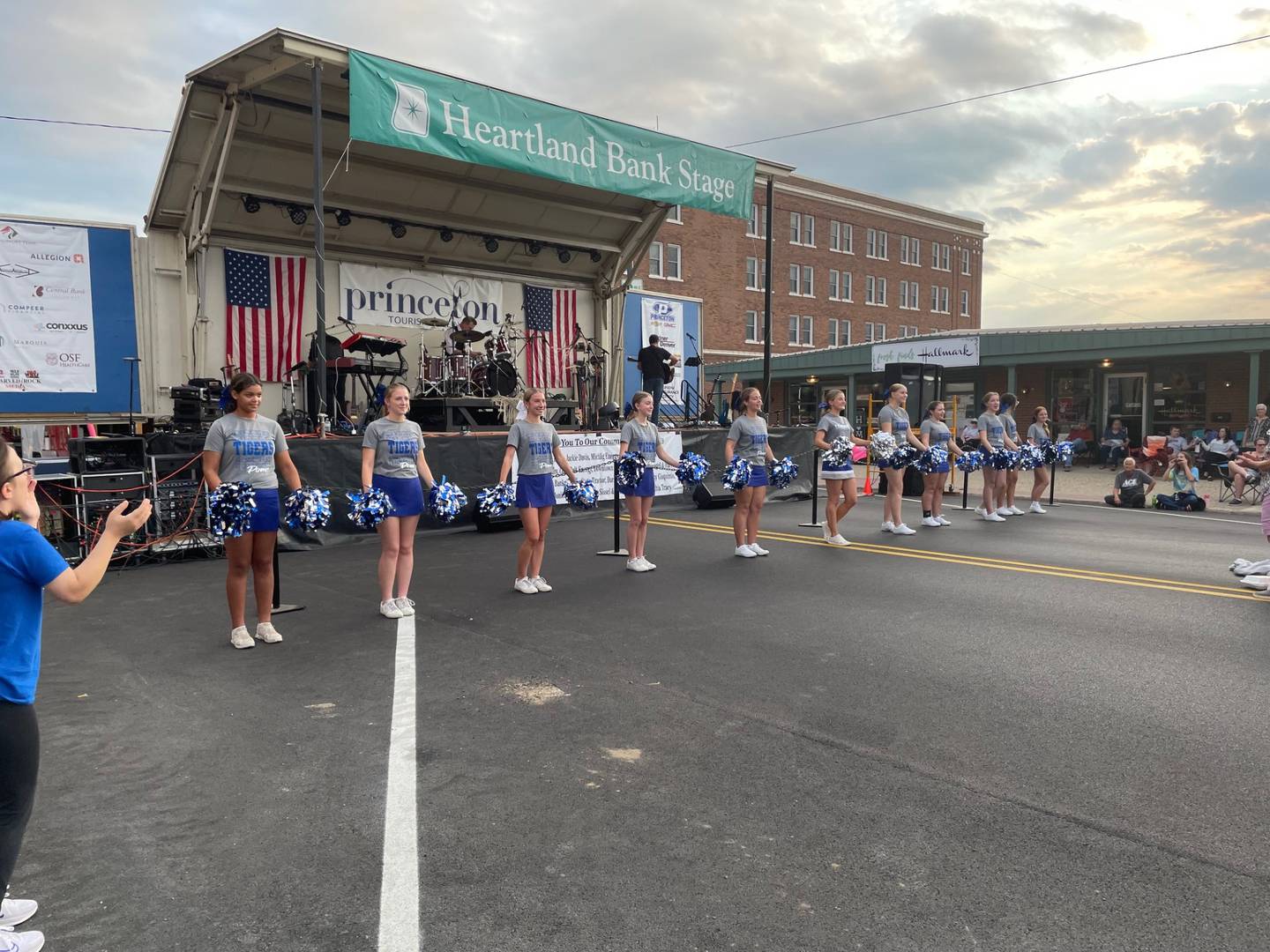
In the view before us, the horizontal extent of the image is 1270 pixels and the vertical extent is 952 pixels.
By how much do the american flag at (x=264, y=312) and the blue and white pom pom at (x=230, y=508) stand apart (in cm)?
882

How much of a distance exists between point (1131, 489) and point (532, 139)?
12843 millimetres

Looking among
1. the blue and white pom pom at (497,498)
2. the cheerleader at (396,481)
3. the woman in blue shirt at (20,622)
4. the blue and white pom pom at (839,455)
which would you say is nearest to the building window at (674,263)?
the blue and white pom pom at (839,455)

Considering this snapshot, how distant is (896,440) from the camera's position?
446 inches

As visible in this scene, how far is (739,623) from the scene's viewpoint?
20.6ft

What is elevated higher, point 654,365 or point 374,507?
point 654,365

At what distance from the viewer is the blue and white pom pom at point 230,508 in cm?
554

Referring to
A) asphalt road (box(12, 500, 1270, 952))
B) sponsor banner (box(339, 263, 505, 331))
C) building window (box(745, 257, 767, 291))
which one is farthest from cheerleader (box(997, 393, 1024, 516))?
building window (box(745, 257, 767, 291))

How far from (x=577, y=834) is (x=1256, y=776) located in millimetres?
2924

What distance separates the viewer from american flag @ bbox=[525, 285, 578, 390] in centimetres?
1677

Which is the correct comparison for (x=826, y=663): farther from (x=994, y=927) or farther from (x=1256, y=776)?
(x=994, y=927)

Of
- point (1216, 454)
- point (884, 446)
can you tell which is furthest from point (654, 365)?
point (1216, 454)

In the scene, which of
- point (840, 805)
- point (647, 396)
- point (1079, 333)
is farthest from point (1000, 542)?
point (1079, 333)

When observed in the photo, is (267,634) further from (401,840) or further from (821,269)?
(821,269)

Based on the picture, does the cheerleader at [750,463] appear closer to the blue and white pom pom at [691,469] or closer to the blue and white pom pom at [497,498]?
the blue and white pom pom at [691,469]
